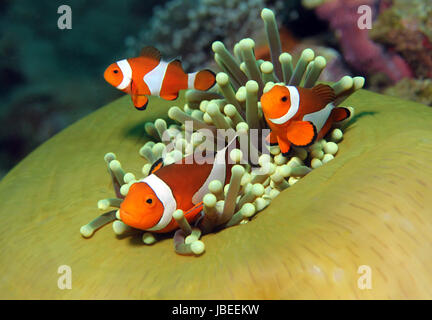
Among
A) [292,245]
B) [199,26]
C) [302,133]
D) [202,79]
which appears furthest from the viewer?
[199,26]

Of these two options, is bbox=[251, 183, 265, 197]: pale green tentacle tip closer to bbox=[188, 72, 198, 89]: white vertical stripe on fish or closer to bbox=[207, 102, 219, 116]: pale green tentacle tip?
bbox=[207, 102, 219, 116]: pale green tentacle tip

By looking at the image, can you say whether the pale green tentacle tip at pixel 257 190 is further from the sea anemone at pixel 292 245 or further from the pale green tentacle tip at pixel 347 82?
the pale green tentacle tip at pixel 347 82

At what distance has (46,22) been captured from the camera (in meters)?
3.74

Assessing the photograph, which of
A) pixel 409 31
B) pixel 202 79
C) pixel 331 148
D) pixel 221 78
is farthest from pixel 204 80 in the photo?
pixel 409 31

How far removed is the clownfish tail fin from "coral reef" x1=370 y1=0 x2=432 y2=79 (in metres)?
1.15

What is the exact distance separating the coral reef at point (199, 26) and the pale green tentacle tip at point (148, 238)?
5.20ft

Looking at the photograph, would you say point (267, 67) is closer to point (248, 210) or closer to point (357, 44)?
point (248, 210)

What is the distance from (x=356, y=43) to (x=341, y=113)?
1.07 meters

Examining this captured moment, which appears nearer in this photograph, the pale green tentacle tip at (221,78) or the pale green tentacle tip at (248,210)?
the pale green tentacle tip at (248,210)

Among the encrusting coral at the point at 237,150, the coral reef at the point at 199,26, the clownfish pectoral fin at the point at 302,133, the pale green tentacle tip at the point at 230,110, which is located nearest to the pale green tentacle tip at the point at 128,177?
the encrusting coral at the point at 237,150

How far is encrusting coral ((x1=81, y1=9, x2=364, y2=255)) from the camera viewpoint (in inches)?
37.8

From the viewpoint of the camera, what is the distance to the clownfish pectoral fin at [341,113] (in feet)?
3.72

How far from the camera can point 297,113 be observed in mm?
1047

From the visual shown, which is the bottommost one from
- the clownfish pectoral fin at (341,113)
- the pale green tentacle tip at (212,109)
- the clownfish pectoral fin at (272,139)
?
the clownfish pectoral fin at (272,139)
